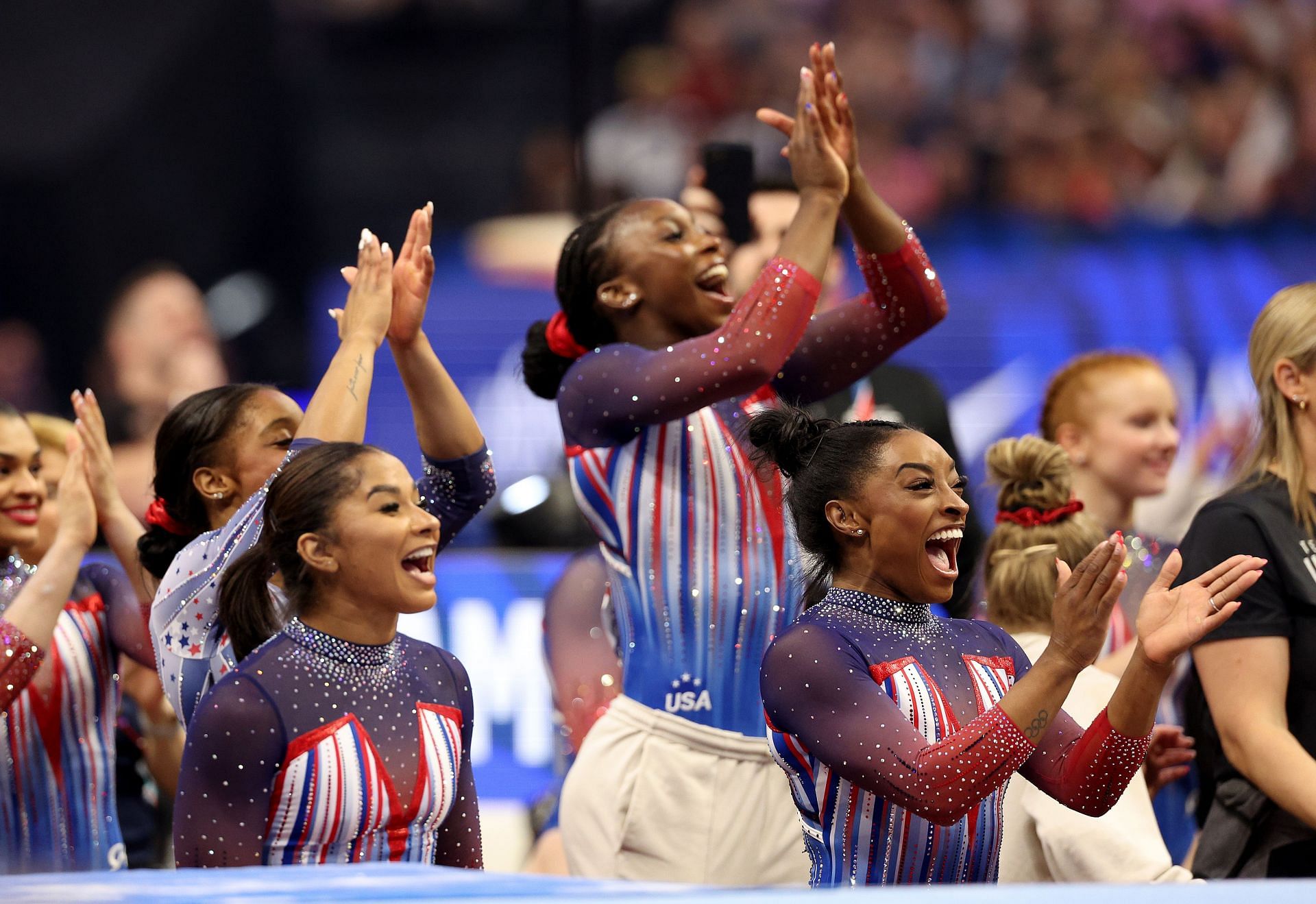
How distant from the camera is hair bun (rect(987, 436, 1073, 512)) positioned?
3.04 metres

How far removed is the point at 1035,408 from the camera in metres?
7.19

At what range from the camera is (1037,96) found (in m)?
7.78

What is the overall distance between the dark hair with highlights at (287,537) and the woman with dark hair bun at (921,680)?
24.7 inches

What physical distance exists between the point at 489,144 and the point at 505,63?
1.20ft

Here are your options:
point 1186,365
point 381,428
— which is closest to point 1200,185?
point 1186,365

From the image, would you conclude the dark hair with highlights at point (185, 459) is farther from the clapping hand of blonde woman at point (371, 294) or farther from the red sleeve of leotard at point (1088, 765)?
the red sleeve of leotard at point (1088, 765)

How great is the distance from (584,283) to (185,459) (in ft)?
2.34

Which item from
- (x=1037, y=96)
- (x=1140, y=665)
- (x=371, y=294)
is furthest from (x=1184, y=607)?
(x=1037, y=96)

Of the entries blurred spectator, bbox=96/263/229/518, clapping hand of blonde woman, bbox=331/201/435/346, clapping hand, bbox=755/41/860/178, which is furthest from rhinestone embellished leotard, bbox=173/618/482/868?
blurred spectator, bbox=96/263/229/518

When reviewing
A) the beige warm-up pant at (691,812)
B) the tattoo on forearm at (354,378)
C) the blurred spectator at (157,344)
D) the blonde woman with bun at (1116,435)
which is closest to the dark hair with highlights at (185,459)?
the tattoo on forearm at (354,378)

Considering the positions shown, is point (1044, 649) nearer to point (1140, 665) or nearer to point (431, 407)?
point (1140, 665)

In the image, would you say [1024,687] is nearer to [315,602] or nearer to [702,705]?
[702,705]

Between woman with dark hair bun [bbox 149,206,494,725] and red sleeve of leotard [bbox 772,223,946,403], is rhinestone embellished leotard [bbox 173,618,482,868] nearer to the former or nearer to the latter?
woman with dark hair bun [bbox 149,206,494,725]

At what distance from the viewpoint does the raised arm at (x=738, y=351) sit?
261 cm
